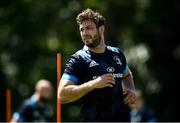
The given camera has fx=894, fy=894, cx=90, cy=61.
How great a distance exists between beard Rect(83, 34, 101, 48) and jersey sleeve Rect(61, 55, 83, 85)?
0.61 ft

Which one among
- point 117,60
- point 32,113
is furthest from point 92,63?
point 32,113

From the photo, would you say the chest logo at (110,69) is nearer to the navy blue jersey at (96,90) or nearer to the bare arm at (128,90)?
the navy blue jersey at (96,90)

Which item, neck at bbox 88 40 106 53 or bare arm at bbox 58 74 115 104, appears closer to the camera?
bare arm at bbox 58 74 115 104

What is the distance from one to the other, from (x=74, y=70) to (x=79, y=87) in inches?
11.3

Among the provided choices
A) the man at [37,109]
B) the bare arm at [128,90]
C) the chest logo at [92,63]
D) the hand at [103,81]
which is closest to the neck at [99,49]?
the chest logo at [92,63]

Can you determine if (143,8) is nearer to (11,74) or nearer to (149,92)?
(149,92)

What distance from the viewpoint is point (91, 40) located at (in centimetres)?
926

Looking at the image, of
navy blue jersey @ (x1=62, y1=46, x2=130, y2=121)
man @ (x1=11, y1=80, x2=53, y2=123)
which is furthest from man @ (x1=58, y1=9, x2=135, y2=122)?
man @ (x1=11, y1=80, x2=53, y2=123)

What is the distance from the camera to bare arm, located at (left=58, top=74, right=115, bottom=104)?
29.4 feet

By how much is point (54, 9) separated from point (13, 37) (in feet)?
4.62

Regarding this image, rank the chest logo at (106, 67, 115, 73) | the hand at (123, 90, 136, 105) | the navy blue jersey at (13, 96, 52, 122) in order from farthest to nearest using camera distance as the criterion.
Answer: the navy blue jersey at (13, 96, 52, 122), the hand at (123, 90, 136, 105), the chest logo at (106, 67, 115, 73)

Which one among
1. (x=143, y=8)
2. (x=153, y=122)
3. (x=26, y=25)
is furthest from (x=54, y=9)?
(x=153, y=122)

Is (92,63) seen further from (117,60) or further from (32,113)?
(32,113)

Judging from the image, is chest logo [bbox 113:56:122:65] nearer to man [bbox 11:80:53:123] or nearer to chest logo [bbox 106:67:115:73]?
chest logo [bbox 106:67:115:73]
